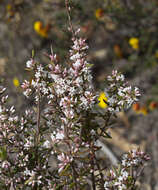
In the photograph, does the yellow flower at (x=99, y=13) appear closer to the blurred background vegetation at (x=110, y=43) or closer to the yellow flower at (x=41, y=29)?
the blurred background vegetation at (x=110, y=43)

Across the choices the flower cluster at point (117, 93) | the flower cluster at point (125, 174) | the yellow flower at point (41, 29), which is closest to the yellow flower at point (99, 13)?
the yellow flower at point (41, 29)

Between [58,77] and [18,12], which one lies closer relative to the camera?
[58,77]

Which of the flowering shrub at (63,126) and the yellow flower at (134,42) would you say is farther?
the yellow flower at (134,42)

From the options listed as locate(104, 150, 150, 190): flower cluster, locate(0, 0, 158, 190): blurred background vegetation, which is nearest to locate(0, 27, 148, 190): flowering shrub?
locate(104, 150, 150, 190): flower cluster

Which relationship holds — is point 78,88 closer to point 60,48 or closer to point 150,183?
point 150,183

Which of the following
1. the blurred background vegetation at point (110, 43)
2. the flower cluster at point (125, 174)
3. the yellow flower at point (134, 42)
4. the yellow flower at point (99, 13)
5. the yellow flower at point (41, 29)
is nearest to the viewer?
the flower cluster at point (125, 174)

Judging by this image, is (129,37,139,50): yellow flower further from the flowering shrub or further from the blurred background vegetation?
the flowering shrub

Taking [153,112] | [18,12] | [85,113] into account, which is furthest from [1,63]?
[85,113]
